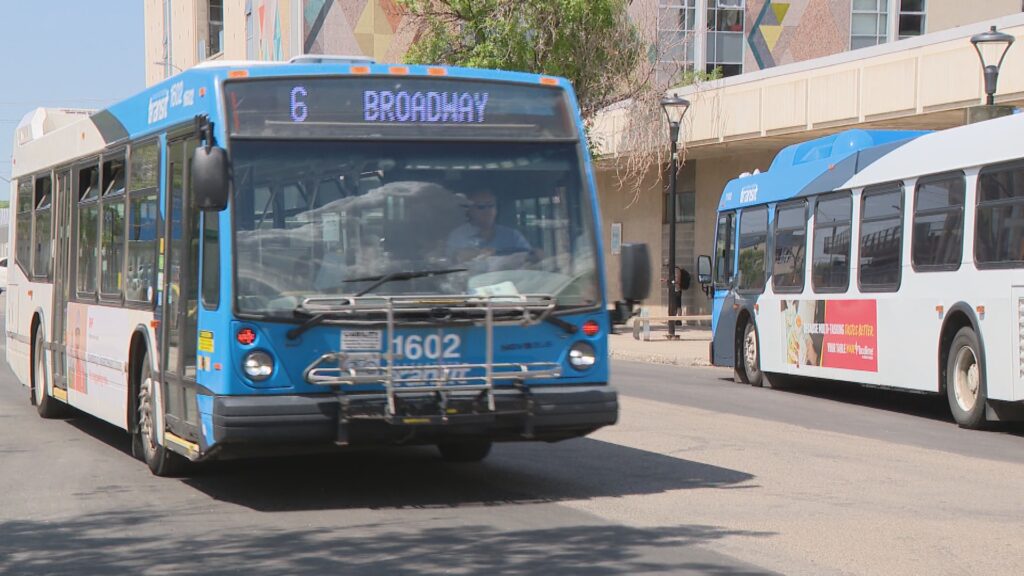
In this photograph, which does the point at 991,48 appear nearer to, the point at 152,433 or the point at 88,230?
the point at 88,230

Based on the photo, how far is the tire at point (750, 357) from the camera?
72.7 ft

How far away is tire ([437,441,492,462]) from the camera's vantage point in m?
12.1

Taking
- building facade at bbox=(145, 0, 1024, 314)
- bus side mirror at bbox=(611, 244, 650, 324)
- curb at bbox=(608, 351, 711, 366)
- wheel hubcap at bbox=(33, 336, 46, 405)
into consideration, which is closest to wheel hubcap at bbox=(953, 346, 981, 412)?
bus side mirror at bbox=(611, 244, 650, 324)

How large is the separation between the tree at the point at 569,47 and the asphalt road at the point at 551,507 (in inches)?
801

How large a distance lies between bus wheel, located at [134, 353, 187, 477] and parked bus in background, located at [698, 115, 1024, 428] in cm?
795

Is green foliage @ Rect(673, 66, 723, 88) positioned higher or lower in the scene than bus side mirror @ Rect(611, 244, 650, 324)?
higher

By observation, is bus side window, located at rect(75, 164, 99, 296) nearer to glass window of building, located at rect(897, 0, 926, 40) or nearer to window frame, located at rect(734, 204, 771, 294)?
window frame, located at rect(734, 204, 771, 294)

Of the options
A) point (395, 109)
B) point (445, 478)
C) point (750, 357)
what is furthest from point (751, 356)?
point (395, 109)

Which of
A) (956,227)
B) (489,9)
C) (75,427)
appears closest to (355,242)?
(75,427)

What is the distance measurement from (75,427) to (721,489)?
24.3 ft

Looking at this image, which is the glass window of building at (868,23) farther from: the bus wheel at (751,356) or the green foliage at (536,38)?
the bus wheel at (751,356)

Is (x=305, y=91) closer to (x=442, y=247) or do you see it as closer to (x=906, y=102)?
(x=442, y=247)

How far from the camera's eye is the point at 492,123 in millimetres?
10109

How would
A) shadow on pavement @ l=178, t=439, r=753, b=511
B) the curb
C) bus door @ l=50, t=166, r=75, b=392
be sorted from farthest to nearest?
the curb < bus door @ l=50, t=166, r=75, b=392 < shadow on pavement @ l=178, t=439, r=753, b=511
